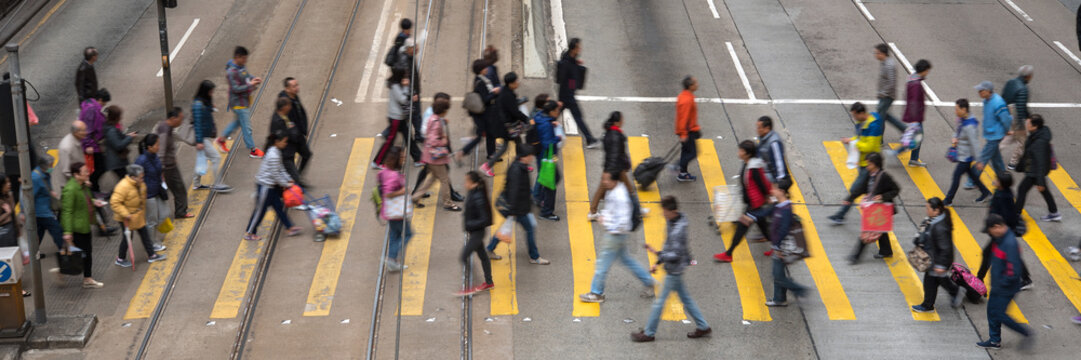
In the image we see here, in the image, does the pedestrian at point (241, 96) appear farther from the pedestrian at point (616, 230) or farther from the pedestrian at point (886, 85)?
the pedestrian at point (886, 85)

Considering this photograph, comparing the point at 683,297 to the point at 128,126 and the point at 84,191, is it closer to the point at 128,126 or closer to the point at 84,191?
the point at 84,191

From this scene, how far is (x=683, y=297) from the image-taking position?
10.5 meters

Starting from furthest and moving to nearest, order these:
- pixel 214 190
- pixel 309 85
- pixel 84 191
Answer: pixel 309 85 < pixel 214 190 < pixel 84 191

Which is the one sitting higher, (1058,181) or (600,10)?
(600,10)

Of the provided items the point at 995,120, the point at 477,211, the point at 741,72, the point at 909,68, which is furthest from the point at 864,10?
the point at 477,211

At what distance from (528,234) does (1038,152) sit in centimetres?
663

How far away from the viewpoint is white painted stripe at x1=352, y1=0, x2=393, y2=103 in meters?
17.5

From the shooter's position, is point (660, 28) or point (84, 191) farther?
point (660, 28)

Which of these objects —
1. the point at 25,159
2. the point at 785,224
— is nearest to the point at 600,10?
the point at 785,224

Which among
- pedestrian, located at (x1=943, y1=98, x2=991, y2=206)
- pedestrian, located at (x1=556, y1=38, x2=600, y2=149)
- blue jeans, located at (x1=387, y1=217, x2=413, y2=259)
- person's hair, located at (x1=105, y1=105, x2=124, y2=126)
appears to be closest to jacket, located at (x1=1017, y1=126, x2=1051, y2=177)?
pedestrian, located at (x1=943, y1=98, x2=991, y2=206)

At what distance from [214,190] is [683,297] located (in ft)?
23.2

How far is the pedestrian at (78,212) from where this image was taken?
37.0 ft

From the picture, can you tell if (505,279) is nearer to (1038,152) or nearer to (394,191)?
(394,191)

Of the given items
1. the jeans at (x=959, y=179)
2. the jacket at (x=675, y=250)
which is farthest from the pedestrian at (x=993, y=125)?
the jacket at (x=675, y=250)
